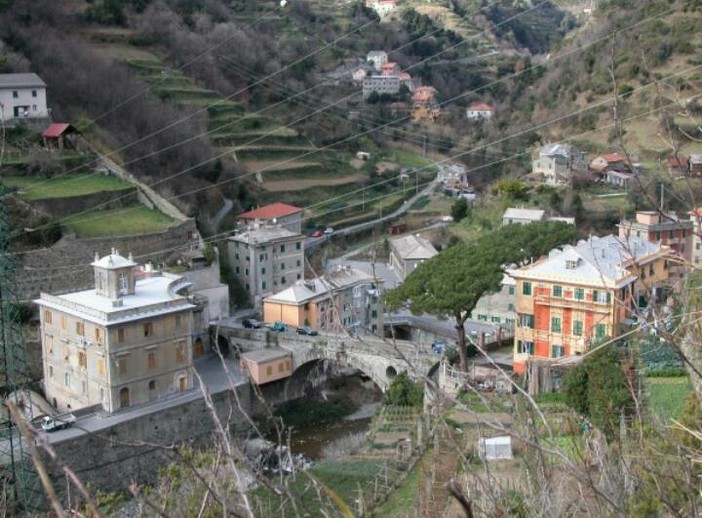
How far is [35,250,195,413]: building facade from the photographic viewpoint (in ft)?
58.0

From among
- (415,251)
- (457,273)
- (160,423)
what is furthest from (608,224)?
(160,423)

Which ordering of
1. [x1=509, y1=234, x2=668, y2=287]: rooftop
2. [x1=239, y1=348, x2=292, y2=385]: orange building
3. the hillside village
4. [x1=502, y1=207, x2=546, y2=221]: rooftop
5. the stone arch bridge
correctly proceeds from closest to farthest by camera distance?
the hillside village → [x1=509, y1=234, x2=668, y2=287]: rooftop → the stone arch bridge → [x1=239, y1=348, x2=292, y2=385]: orange building → [x1=502, y1=207, x2=546, y2=221]: rooftop

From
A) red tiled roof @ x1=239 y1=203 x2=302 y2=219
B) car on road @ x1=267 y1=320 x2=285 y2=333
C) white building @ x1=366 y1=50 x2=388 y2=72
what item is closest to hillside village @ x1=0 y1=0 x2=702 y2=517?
red tiled roof @ x1=239 y1=203 x2=302 y2=219

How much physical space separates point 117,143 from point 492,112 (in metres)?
23.1

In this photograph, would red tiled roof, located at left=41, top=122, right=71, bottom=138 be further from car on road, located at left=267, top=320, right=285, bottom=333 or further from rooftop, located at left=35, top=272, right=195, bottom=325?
car on road, located at left=267, top=320, right=285, bottom=333

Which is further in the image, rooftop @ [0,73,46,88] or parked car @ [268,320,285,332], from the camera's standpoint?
rooftop @ [0,73,46,88]

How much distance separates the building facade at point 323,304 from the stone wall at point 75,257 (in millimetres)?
3226

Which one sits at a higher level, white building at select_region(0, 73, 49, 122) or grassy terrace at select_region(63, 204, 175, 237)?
white building at select_region(0, 73, 49, 122)

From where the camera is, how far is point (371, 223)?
3334 cm

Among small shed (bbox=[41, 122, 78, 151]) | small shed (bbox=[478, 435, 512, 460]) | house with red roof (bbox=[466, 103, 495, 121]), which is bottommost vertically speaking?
small shed (bbox=[478, 435, 512, 460])

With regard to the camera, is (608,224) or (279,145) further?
(279,145)

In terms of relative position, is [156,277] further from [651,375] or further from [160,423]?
[651,375]

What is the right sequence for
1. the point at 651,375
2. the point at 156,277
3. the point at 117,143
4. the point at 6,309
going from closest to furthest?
the point at 651,375 < the point at 6,309 < the point at 156,277 < the point at 117,143

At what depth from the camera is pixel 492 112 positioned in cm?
4616
